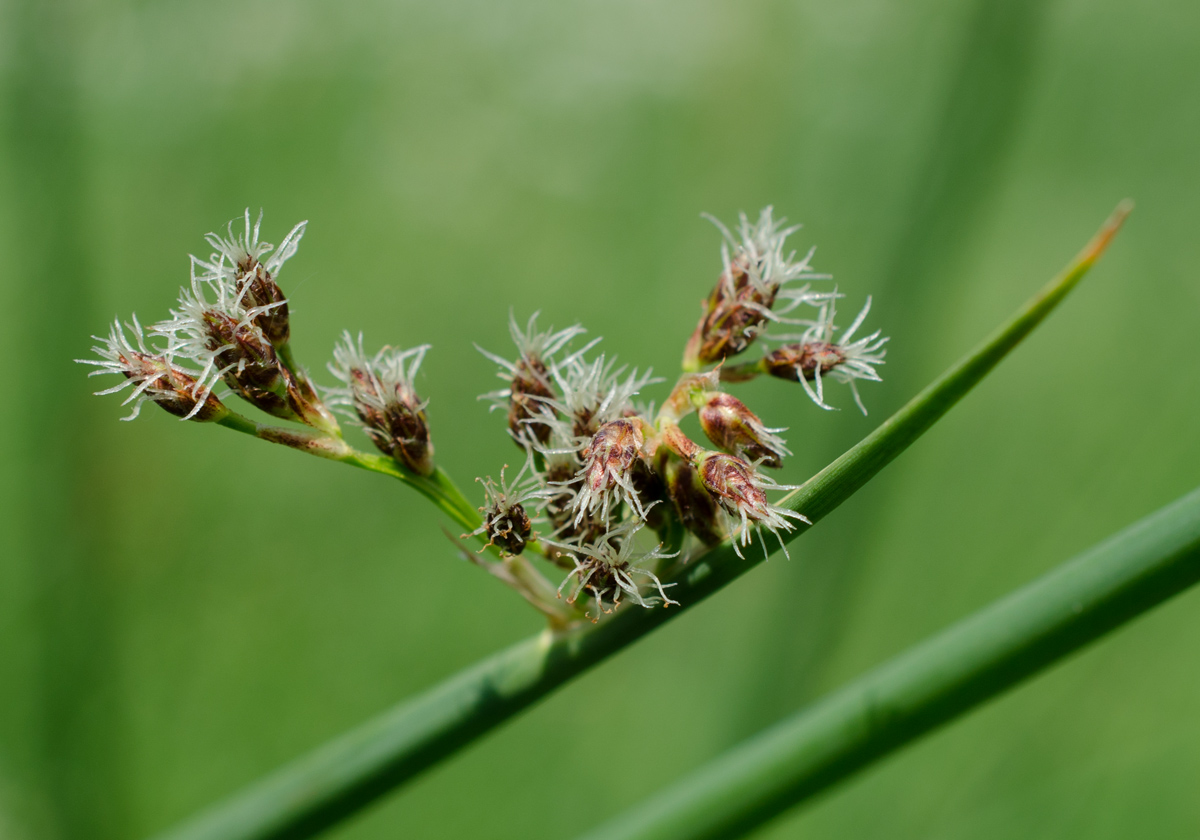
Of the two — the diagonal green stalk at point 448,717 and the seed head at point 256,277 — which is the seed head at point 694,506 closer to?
the diagonal green stalk at point 448,717

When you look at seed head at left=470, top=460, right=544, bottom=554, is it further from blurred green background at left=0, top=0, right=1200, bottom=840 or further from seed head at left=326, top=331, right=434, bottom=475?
blurred green background at left=0, top=0, right=1200, bottom=840

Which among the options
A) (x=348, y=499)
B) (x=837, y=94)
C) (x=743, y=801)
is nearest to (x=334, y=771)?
(x=743, y=801)

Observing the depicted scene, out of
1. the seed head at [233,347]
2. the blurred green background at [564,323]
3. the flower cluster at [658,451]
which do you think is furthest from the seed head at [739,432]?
the blurred green background at [564,323]

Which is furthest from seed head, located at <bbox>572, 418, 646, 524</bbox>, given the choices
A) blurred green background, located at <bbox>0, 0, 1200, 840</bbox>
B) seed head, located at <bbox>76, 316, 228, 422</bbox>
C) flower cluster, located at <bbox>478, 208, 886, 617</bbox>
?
blurred green background, located at <bbox>0, 0, 1200, 840</bbox>

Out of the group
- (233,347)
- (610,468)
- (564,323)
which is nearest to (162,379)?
(233,347)

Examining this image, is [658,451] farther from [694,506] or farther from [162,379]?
[162,379]

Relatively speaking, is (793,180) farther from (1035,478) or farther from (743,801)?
(743,801)
